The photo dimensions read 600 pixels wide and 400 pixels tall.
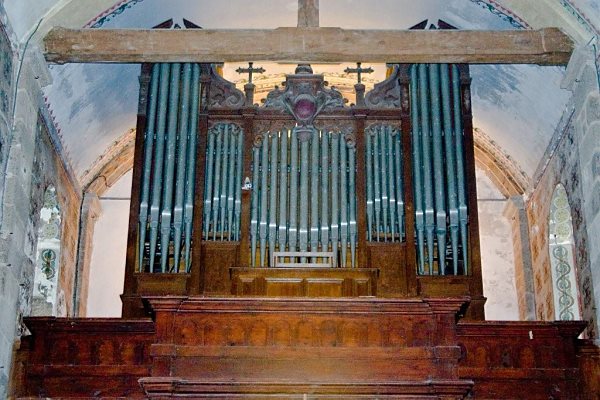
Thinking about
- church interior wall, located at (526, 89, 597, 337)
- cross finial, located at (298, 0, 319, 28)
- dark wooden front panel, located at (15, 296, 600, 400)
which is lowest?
dark wooden front panel, located at (15, 296, 600, 400)

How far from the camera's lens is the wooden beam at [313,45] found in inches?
449

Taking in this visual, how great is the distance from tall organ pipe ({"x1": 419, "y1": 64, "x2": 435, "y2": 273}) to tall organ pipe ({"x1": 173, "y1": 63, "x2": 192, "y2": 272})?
2.71 m

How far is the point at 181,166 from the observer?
12.7 metres

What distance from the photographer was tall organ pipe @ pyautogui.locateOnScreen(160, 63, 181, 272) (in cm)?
1230

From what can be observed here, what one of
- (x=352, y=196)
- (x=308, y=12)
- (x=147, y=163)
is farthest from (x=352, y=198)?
(x=147, y=163)

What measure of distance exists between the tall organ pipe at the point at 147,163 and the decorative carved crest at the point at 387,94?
249cm

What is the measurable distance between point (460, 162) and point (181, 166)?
3.16 metres

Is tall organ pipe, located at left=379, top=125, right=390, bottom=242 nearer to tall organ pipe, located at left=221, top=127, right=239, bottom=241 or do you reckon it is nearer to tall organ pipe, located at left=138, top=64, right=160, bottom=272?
tall organ pipe, located at left=221, top=127, right=239, bottom=241

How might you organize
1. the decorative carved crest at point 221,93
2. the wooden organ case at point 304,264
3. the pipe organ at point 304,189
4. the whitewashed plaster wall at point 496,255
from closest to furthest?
the wooden organ case at point 304,264 < the pipe organ at point 304,189 < the decorative carved crest at point 221,93 < the whitewashed plaster wall at point 496,255

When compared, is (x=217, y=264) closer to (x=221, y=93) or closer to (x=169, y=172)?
(x=169, y=172)

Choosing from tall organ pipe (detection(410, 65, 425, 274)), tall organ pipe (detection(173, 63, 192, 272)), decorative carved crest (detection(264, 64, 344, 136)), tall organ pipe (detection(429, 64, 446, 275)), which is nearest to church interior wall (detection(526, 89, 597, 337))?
tall organ pipe (detection(429, 64, 446, 275))

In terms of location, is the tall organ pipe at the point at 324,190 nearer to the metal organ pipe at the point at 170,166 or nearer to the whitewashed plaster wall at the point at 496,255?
the metal organ pipe at the point at 170,166

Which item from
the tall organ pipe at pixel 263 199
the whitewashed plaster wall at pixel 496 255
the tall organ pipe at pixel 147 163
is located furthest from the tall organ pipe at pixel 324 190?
the whitewashed plaster wall at pixel 496 255

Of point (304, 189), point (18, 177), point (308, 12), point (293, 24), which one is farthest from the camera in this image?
point (293, 24)
